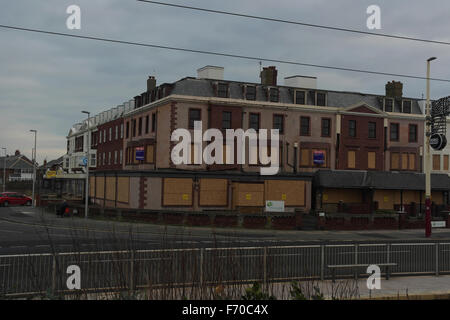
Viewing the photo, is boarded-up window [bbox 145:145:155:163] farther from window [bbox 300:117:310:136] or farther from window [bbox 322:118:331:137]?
window [bbox 322:118:331:137]

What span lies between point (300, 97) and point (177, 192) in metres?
17.6

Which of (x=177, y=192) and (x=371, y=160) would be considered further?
(x=371, y=160)

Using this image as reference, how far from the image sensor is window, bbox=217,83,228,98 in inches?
1863

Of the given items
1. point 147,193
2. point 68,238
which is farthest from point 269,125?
point 68,238

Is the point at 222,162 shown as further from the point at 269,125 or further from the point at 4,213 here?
the point at 4,213

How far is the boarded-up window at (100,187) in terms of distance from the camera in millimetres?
52719

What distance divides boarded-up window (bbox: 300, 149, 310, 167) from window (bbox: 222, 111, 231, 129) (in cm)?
871

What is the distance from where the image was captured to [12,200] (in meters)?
57.8

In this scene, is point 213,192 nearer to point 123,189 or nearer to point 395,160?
point 123,189

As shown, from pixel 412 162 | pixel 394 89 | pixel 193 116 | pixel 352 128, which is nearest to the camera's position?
pixel 193 116

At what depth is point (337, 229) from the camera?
132ft

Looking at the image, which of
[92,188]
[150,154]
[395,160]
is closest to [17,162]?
[92,188]

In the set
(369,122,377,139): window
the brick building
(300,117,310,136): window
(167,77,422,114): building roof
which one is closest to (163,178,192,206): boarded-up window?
the brick building
